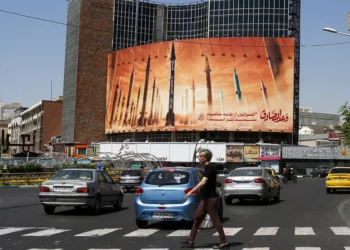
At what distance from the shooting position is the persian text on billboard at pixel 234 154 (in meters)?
93.6

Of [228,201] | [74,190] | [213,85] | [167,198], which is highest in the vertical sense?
[213,85]

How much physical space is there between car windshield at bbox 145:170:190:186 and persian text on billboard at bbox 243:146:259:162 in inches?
3143

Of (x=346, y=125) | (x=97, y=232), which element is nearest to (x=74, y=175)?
(x=97, y=232)

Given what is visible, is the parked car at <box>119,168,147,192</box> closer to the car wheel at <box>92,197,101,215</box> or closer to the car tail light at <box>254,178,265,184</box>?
the car tail light at <box>254,178,265,184</box>

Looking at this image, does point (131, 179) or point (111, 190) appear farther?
point (131, 179)

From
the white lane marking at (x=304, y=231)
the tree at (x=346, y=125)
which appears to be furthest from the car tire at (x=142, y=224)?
the tree at (x=346, y=125)

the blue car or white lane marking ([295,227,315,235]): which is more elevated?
the blue car

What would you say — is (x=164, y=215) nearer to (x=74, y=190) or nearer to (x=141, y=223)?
(x=141, y=223)

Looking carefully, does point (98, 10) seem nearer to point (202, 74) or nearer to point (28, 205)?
point (202, 74)

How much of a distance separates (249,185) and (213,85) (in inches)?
2961

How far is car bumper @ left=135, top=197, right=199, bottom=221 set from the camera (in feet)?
42.4

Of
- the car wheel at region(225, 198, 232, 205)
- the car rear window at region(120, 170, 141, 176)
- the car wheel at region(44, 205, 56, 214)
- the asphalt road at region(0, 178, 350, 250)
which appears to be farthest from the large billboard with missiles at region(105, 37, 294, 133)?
the car wheel at region(44, 205, 56, 214)

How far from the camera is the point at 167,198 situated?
13141mm

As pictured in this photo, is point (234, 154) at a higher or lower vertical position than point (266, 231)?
higher
